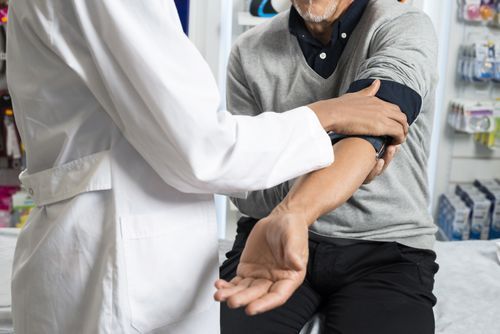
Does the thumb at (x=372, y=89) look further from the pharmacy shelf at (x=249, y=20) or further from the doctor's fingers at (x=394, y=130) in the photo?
the pharmacy shelf at (x=249, y=20)

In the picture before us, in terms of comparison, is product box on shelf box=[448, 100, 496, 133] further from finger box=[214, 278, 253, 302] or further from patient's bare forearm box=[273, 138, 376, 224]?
finger box=[214, 278, 253, 302]

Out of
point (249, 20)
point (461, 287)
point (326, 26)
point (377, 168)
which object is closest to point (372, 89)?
point (377, 168)

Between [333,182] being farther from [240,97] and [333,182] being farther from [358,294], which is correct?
[240,97]

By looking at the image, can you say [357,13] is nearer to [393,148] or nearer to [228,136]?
[393,148]

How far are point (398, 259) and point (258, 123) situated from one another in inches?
27.7

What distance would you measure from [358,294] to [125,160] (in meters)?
0.68

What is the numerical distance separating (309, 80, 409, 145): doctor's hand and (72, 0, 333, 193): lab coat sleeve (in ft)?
0.50

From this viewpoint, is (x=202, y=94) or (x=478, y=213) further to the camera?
(x=478, y=213)

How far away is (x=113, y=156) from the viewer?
105cm

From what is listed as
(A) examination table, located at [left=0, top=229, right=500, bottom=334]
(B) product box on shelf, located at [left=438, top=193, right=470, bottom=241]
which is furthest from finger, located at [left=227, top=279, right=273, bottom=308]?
(B) product box on shelf, located at [left=438, top=193, right=470, bottom=241]

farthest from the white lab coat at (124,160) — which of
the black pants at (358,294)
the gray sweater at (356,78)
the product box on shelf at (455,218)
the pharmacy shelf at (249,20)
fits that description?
the product box on shelf at (455,218)

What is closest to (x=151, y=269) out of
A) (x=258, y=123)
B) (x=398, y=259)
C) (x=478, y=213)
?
(x=258, y=123)

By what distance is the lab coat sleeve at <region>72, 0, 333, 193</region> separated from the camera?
908 mm

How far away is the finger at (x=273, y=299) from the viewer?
91 centimetres
